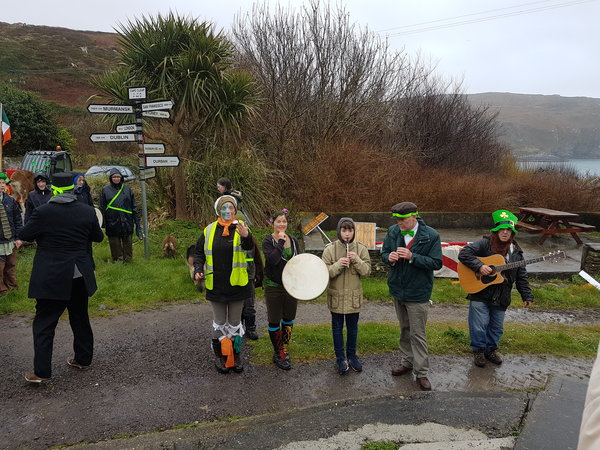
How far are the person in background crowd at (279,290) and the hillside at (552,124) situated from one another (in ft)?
347

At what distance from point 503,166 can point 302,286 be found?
22196 mm

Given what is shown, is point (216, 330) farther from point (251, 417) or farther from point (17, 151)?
point (17, 151)

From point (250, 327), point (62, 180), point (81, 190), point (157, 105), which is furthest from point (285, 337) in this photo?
point (81, 190)

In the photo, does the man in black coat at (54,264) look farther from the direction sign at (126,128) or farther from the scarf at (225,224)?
the direction sign at (126,128)

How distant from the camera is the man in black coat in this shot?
163 inches

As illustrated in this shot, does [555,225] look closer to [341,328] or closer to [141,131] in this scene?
[341,328]

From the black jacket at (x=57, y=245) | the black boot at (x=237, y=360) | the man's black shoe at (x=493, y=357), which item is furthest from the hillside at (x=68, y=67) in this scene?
the man's black shoe at (x=493, y=357)

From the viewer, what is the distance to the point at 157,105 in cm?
783

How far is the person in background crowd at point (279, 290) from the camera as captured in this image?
15.0 feet

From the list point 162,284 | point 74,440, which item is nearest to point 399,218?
point 74,440

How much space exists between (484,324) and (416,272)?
1234 mm

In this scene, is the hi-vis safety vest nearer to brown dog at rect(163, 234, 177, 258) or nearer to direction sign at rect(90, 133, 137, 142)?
direction sign at rect(90, 133, 137, 142)

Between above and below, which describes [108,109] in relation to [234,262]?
above

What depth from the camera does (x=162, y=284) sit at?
7.21m
